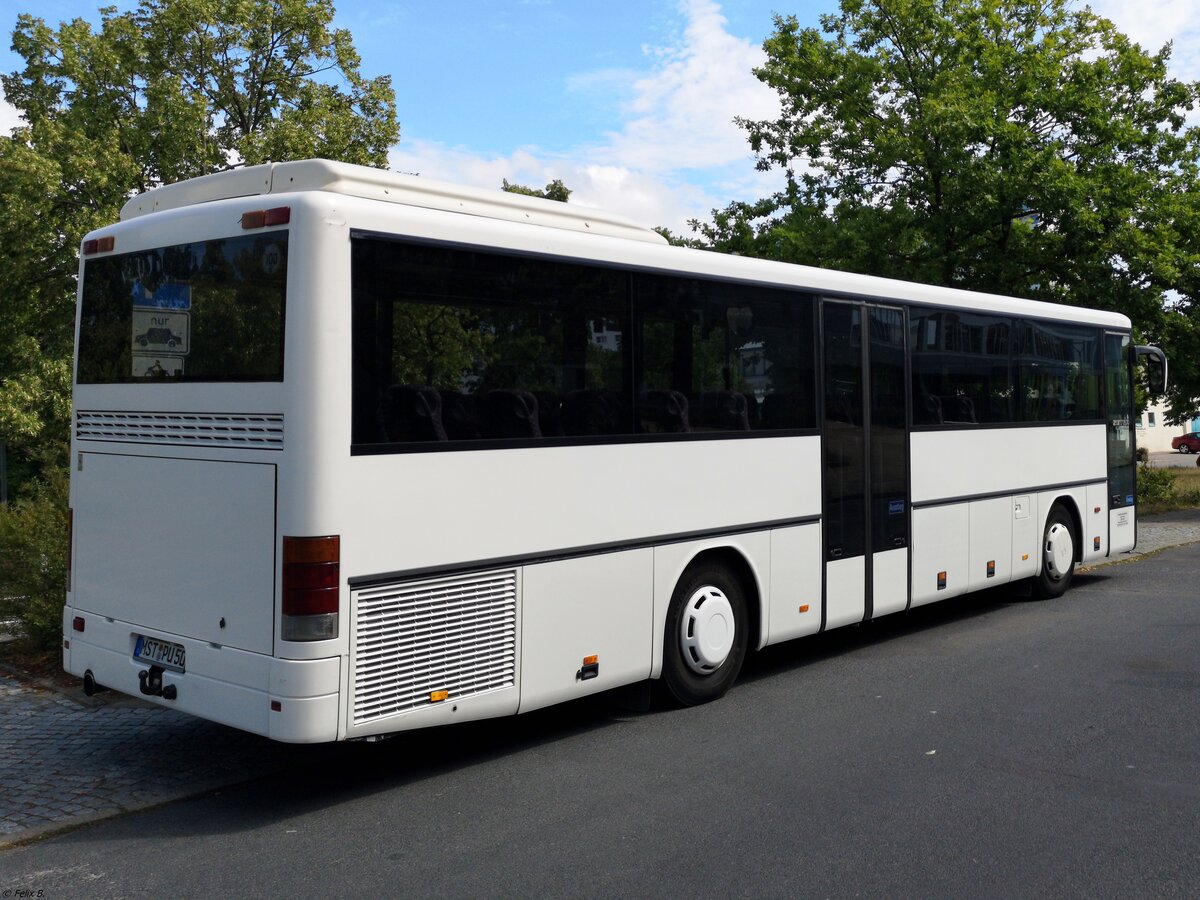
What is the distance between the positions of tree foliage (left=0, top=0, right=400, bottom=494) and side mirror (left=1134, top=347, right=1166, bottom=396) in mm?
15916

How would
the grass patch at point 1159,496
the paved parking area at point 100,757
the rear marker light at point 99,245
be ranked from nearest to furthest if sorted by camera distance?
the paved parking area at point 100,757 < the rear marker light at point 99,245 < the grass patch at point 1159,496

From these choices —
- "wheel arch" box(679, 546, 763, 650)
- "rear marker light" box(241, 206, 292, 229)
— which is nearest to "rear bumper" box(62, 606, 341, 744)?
"rear marker light" box(241, 206, 292, 229)

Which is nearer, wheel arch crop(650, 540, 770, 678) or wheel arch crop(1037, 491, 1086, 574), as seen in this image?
wheel arch crop(650, 540, 770, 678)

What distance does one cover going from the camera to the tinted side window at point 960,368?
383 inches

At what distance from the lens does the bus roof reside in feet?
19.2

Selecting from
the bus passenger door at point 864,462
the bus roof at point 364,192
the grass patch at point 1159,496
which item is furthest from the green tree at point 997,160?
the bus roof at point 364,192

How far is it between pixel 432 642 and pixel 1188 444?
65.1 meters

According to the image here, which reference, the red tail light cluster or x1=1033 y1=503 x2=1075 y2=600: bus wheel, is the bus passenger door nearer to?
x1=1033 y1=503 x2=1075 y2=600: bus wheel

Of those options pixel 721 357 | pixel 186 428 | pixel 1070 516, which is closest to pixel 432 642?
pixel 186 428

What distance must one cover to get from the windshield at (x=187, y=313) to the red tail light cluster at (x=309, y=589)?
0.85 m

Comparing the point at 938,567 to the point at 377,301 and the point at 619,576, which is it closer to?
the point at 619,576

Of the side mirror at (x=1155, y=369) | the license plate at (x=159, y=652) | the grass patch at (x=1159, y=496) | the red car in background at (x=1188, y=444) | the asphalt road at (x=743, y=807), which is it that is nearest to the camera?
the asphalt road at (x=743, y=807)

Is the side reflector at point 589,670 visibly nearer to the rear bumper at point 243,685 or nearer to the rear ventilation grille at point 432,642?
the rear ventilation grille at point 432,642

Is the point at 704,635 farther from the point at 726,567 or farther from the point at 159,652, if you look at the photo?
the point at 159,652
